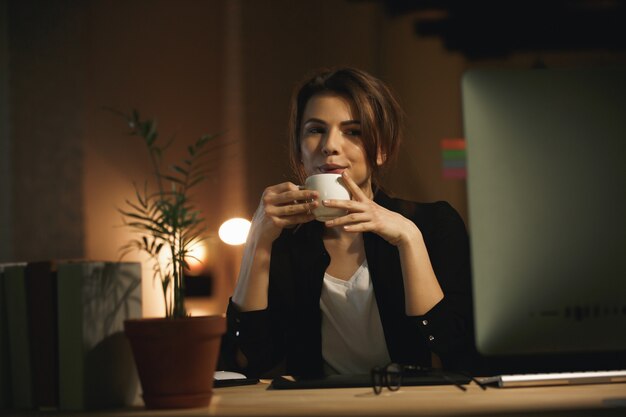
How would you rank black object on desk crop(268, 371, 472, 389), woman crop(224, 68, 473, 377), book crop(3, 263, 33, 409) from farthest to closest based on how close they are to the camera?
1. woman crop(224, 68, 473, 377)
2. black object on desk crop(268, 371, 472, 389)
3. book crop(3, 263, 33, 409)

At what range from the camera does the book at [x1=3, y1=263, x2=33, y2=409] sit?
0.88 metres

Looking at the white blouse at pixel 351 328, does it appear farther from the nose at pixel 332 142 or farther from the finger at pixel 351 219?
the finger at pixel 351 219

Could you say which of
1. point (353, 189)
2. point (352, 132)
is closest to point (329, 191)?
point (353, 189)

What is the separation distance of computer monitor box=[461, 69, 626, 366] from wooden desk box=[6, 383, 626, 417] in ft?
0.23

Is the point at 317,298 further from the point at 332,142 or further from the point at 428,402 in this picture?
the point at 428,402

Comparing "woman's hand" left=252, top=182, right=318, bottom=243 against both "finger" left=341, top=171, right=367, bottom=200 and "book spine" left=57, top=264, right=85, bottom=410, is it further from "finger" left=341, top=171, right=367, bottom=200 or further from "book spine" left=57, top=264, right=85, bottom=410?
"book spine" left=57, top=264, right=85, bottom=410

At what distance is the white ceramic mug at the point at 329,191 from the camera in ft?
4.24

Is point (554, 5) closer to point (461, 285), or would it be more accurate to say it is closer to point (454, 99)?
point (454, 99)

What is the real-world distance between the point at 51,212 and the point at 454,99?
2.40 metres

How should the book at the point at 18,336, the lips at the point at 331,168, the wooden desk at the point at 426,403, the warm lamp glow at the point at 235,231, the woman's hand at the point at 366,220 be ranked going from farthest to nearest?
the warm lamp glow at the point at 235,231 → the lips at the point at 331,168 → the woman's hand at the point at 366,220 → the book at the point at 18,336 → the wooden desk at the point at 426,403

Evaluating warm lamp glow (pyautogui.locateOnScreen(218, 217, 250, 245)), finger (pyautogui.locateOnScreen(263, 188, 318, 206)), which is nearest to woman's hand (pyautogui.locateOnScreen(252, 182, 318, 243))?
finger (pyautogui.locateOnScreen(263, 188, 318, 206))

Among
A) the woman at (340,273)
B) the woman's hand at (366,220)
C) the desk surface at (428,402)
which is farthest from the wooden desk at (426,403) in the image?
the woman at (340,273)

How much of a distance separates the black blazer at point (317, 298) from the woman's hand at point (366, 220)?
25 cm

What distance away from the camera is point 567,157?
794 millimetres
